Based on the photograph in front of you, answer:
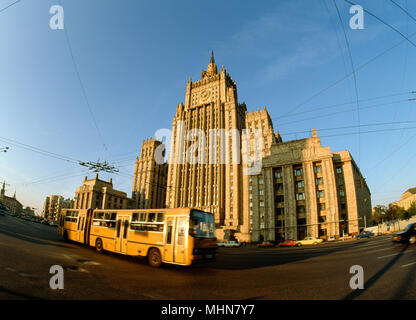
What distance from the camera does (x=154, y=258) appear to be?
10.2m

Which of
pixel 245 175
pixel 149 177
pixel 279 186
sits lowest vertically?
pixel 279 186

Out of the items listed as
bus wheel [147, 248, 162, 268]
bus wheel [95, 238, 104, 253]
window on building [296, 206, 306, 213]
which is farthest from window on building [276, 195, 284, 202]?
bus wheel [147, 248, 162, 268]

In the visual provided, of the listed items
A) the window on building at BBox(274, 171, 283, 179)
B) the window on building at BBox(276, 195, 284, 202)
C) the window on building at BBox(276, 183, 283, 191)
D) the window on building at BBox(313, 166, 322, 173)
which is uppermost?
the window on building at BBox(313, 166, 322, 173)

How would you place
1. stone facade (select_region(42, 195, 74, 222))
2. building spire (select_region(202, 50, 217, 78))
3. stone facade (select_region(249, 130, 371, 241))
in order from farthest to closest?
stone facade (select_region(42, 195, 74, 222)) < building spire (select_region(202, 50, 217, 78)) < stone facade (select_region(249, 130, 371, 241))

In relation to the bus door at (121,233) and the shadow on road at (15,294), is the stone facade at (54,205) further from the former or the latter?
the shadow on road at (15,294)

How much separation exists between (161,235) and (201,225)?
2062 mm

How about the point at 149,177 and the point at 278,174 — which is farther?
the point at 149,177

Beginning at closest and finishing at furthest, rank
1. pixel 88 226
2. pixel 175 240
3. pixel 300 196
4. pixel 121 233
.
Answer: pixel 175 240 → pixel 121 233 → pixel 88 226 → pixel 300 196

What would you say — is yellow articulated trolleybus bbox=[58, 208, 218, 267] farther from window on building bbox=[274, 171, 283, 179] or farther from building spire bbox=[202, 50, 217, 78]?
building spire bbox=[202, 50, 217, 78]

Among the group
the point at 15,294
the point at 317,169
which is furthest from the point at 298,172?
the point at 15,294

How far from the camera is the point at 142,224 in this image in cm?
1123

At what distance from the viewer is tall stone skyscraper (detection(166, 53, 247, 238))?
247ft

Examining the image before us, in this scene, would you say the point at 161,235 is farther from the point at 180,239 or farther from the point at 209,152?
the point at 209,152

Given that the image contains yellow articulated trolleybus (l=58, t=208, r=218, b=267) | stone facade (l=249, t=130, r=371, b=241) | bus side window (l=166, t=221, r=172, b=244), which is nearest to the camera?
yellow articulated trolleybus (l=58, t=208, r=218, b=267)
